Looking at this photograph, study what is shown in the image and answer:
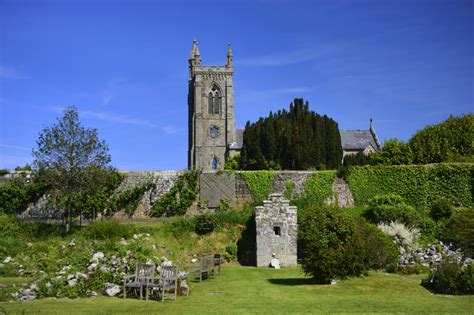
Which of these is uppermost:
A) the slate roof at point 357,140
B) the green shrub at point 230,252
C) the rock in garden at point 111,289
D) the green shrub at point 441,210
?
the slate roof at point 357,140

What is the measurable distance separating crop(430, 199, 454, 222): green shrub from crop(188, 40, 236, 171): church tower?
33.5m

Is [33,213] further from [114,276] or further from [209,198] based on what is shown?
[114,276]

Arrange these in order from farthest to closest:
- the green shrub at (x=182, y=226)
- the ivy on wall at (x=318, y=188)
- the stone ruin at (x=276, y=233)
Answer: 1. the ivy on wall at (x=318, y=188)
2. the green shrub at (x=182, y=226)
3. the stone ruin at (x=276, y=233)

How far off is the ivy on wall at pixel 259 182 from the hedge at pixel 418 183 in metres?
4.95

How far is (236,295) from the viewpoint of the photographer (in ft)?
55.9

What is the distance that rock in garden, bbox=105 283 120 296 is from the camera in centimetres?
1691

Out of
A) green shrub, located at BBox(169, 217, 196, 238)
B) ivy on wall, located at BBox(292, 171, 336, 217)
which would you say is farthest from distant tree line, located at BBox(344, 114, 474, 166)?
green shrub, located at BBox(169, 217, 196, 238)

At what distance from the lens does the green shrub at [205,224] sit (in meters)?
29.8

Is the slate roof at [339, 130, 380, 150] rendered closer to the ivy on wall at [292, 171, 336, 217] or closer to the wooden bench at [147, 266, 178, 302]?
the ivy on wall at [292, 171, 336, 217]

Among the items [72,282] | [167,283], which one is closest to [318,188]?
[167,283]

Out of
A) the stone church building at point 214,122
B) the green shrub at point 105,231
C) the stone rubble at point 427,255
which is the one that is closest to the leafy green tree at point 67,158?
the green shrub at point 105,231

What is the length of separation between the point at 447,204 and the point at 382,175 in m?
4.87

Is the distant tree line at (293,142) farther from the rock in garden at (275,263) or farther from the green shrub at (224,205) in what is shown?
the rock in garden at (275,263)

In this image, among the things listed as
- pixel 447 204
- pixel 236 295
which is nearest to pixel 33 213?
pixel 236 295
